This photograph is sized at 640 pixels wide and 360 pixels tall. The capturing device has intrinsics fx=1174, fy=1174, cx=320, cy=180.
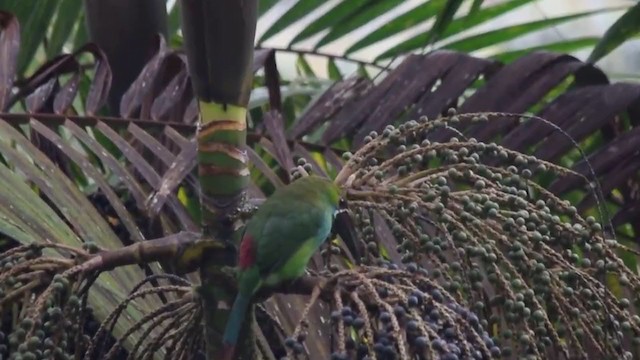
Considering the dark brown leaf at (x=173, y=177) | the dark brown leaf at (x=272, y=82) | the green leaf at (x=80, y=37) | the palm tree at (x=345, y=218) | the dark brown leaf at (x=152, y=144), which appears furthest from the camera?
the green leaf at (x=80, y=37)

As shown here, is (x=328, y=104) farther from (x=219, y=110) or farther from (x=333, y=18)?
(x=219, y=110)

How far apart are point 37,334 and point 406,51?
4.76ft

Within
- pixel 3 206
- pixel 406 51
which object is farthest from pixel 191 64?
pixel 406 51

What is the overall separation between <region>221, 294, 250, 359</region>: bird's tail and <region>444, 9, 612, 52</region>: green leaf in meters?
1.34

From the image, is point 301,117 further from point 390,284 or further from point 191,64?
point 390,284

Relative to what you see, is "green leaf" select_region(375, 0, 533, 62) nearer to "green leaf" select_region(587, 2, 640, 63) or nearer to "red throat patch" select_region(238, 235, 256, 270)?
"green leaf" select_region(587, 2, 640, 63)

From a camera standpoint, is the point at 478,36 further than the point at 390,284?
Yes

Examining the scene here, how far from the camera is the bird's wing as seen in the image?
0.95 m

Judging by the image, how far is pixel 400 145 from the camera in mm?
1116

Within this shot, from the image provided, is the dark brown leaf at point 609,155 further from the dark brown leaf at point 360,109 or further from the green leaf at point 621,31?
the dark brown leaf at point 360,109

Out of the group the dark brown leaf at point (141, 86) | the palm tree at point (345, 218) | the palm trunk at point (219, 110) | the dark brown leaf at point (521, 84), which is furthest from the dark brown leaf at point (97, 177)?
the dark brown leaf at point (521, 84)

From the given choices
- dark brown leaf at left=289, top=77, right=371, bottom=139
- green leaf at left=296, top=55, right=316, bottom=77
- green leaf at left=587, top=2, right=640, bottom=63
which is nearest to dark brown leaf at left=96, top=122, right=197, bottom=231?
dark brown leaf at left=289, top=77, right=371, bottom=139

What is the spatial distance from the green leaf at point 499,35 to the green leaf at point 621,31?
1.61 feet

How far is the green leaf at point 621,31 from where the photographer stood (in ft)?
5.27
